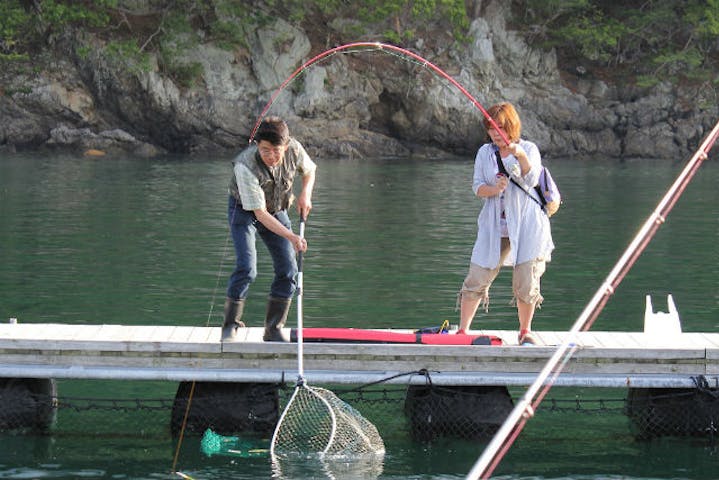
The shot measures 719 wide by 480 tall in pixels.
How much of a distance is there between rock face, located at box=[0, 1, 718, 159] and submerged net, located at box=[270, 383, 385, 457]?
34.7 meters

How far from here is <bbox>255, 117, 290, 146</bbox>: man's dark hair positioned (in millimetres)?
7074

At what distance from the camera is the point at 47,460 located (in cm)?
711

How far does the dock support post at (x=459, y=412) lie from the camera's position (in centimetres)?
754

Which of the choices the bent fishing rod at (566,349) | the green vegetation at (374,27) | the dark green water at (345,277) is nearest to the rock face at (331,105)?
the green vegetation at (374,27)

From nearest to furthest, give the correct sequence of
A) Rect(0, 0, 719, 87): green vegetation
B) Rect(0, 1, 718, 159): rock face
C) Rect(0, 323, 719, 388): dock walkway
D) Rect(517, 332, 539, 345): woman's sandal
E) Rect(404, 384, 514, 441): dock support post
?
Rect(0, 323, 719, 388): dock walkway
Rect(404, 384, 514, 441): dock support post
Rect(517, 332, 539, 345): woman's sandal
Rect(0, 1, 718, 159): rock face
Rect(0, 0, 719, 87): green vegetation

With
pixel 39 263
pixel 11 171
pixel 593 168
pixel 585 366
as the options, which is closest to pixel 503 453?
pixel 585 366

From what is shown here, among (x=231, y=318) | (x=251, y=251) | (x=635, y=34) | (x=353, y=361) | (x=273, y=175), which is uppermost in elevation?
(x=635, y=34)

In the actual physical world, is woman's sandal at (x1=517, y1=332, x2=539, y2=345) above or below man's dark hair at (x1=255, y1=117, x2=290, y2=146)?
below

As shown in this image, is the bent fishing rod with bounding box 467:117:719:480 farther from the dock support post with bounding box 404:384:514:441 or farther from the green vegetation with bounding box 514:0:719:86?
the green vegetation with bounding box 514:0:719:86

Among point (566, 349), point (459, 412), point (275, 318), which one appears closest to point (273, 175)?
point (275, 318)

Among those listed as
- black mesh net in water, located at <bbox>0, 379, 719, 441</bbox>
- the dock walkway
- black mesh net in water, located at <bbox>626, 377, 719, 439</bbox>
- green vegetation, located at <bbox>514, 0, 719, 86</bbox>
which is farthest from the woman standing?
green vegetation, located at <bbox>514, 0, 719, 86</bbox>

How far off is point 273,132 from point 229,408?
6.06 feet

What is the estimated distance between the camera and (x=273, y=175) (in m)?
7.36

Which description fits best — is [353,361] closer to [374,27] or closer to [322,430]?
[322,430]
